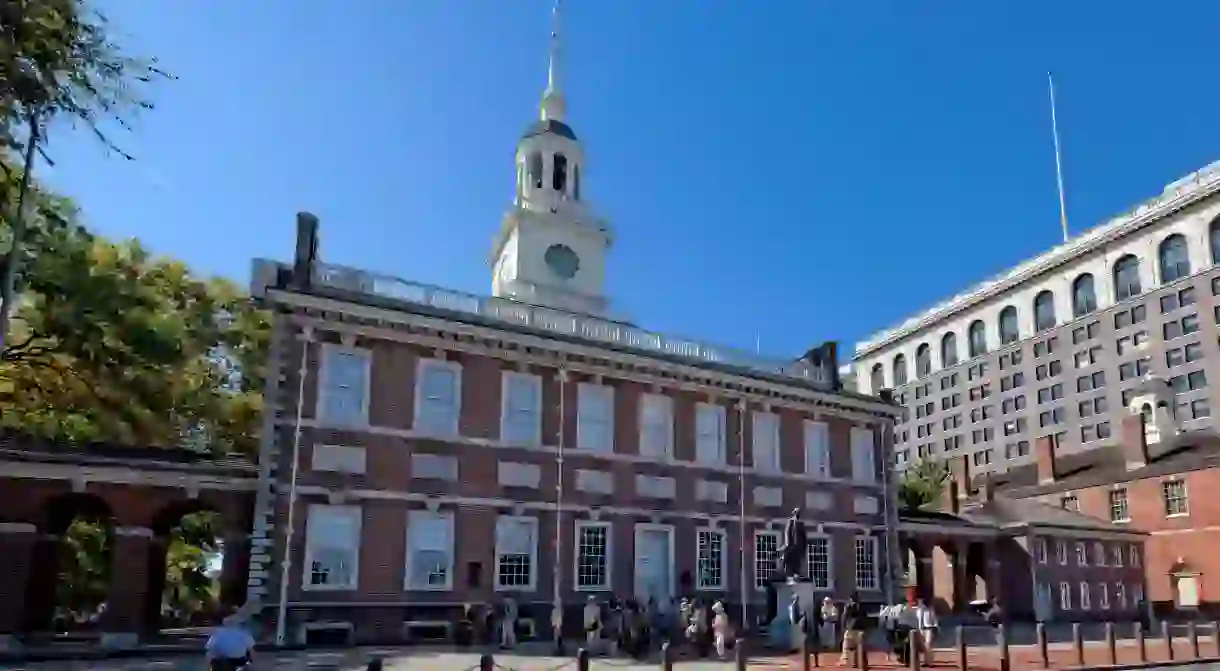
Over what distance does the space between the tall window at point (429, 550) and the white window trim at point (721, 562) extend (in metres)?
8.29

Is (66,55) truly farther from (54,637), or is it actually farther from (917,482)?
(917,482)

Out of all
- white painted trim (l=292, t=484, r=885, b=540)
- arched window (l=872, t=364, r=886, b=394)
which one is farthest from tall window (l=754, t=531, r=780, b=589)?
arched window (l=872, t=364, r=886, b=394)

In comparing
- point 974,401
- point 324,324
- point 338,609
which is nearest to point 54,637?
point 338,609

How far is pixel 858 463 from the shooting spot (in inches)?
1346

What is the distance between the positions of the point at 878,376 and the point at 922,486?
52.5 metres

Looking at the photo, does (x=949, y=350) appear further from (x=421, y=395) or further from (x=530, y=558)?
(x=421, y=395)

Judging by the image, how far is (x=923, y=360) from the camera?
107 metres

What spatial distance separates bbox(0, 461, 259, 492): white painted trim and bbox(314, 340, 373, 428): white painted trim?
95.1 inches

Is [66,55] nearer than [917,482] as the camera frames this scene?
Yes

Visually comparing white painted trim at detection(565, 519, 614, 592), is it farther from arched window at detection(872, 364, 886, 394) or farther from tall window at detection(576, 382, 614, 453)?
arched window at detection(872, 364, 886, 394)

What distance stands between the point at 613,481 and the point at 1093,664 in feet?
44.3

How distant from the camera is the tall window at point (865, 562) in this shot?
1305 inches

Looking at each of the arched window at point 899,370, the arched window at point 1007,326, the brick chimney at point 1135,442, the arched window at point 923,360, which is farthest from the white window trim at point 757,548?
the arched window at point 899,370

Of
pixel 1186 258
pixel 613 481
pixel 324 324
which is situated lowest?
pixel 613 481
